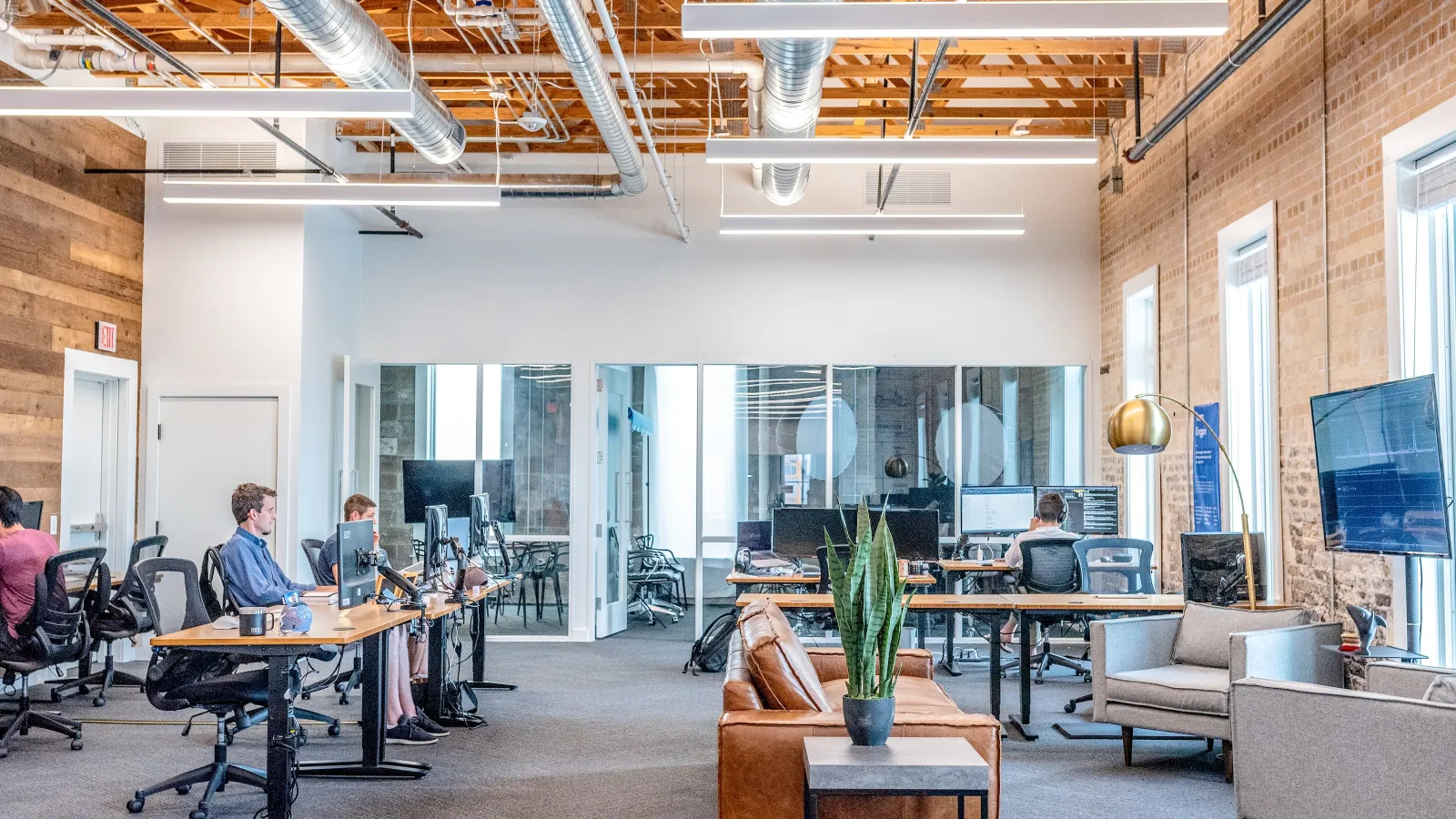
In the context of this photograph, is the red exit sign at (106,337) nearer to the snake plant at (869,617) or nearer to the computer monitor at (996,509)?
the computer monitor at (996,509)

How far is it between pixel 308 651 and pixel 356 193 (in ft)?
12.7

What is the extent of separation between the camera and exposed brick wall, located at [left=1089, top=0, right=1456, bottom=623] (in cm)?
559

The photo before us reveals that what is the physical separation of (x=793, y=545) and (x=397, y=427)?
425 cm

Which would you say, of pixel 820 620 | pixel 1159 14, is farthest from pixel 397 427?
pixel 1159 14

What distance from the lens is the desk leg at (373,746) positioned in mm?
5262

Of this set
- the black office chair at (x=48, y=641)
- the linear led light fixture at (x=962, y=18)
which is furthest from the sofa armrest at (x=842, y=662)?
the black office chair at (x=48, y=641)

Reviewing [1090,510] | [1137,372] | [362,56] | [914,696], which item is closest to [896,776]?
[914,696]

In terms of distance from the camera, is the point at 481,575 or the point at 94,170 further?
the point at 94,170

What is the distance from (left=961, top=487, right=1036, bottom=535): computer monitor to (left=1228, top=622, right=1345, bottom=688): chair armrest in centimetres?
406

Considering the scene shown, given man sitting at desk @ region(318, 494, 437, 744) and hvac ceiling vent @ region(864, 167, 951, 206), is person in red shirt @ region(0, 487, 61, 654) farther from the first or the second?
hvac ceiling vent @ region(864, 167, 951, 206)

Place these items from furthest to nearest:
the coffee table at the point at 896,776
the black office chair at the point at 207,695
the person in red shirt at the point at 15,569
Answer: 1. the person in red shirt at the point at 15,569
2. the black office chair at the point at 207,695
3. the coffee table at the point at 896,776

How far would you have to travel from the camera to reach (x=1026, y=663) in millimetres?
6430

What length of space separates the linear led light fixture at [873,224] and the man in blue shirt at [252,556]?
A: 4.13 metres

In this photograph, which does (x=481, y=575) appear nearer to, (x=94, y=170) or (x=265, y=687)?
(x=265, y=687)
